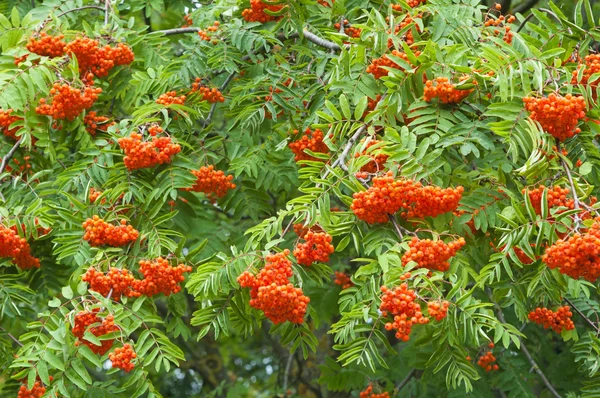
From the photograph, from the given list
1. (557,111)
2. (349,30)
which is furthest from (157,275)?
(349,30)

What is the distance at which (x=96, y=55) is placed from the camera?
239 inches

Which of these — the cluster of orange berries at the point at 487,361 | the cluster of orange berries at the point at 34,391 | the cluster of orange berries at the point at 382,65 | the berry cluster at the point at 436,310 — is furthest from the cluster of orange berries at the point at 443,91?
the cluster of orange berries at the point at 34,391

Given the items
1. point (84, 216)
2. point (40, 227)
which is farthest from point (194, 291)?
point (40, 227)

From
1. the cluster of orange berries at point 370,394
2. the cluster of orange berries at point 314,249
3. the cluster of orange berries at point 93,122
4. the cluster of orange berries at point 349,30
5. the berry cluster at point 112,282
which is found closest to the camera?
the cluster of orange berries at point 314,249

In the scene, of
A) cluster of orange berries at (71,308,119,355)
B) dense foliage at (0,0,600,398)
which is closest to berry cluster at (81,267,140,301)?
dense foliage at (0,0,600,398)

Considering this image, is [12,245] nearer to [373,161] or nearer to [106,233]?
[106,233]

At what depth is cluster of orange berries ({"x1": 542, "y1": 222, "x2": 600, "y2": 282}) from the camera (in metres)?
4.04

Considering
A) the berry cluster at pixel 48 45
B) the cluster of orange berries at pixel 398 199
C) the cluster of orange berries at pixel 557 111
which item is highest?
the cluster of orange berries at pixel 557 111

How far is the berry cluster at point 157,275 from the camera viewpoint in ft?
16.4

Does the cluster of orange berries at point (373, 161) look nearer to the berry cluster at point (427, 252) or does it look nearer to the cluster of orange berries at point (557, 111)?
the berry cluster at point (427, 252)

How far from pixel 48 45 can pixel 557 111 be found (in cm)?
343

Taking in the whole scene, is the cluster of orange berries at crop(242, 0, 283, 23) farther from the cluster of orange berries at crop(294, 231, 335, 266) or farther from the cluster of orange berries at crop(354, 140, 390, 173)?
the cluster of orange berries at crop(294, 231, 335, 266)

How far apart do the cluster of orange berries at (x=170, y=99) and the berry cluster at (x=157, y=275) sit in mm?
1222

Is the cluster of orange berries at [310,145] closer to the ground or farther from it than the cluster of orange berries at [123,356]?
farther from it
